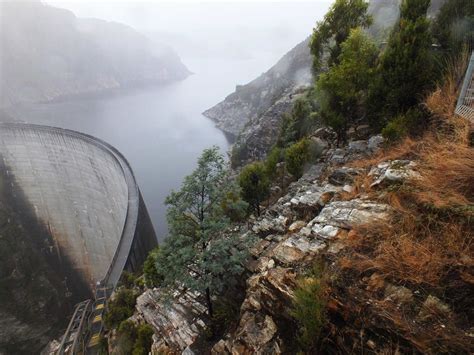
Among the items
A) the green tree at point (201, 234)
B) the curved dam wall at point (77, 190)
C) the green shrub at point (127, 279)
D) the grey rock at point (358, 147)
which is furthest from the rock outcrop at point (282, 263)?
the curved dam wall at point (77, 190)

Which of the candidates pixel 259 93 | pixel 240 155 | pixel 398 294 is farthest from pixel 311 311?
pixel 259 93

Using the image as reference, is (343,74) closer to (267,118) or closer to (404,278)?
(404,278)

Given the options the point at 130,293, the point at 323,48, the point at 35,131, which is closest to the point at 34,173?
the point at 35,131

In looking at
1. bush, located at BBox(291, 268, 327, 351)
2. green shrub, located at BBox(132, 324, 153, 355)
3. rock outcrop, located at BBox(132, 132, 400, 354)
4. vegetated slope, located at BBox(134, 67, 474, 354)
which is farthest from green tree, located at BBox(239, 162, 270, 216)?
bush, located at BBox(291, 268, 327, 351)

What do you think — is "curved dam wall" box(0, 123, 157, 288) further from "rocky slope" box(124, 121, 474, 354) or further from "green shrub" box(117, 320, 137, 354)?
"rocky slope" box(124, 121, 474, 354)

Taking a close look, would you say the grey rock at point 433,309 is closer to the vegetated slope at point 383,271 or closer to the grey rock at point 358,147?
the vegetated slope at point 383,271

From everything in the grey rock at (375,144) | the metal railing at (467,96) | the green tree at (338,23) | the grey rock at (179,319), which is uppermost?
the green tree at (338,23)

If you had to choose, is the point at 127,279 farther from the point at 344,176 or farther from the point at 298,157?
the point at 344,176
